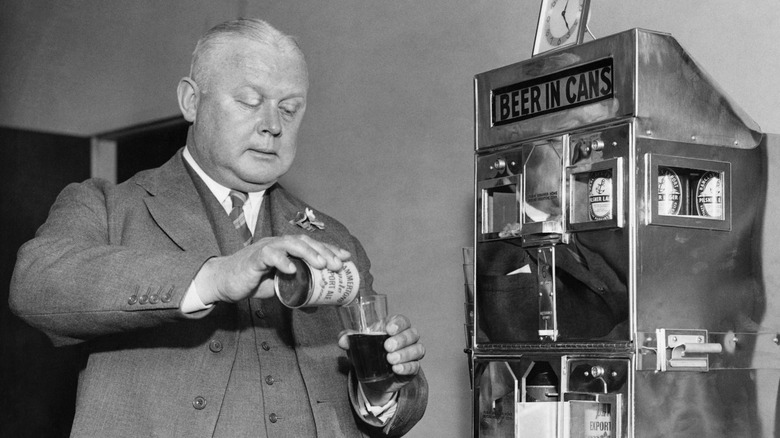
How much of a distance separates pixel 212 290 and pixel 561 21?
3.50 ft

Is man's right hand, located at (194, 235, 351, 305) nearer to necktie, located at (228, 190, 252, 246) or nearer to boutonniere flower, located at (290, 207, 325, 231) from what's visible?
necktie, located at (228, 190, 252, 246)

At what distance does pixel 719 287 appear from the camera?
208 cm

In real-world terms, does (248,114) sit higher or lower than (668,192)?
higher

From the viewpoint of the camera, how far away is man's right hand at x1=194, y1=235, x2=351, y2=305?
1843 millimetres

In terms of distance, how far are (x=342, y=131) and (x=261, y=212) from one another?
1.59 meters

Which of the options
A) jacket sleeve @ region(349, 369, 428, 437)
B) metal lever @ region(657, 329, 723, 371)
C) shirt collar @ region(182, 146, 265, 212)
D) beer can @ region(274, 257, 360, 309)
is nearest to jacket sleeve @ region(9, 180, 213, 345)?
beer can @ region(274, 257, 360, 309)

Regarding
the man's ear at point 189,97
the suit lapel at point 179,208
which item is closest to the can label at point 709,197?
the suit lapel at point 179,208

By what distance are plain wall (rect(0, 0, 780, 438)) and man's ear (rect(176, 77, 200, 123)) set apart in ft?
3.85

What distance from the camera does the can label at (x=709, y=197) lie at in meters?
2.08

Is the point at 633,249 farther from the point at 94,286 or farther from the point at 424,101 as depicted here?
the point at 424,101

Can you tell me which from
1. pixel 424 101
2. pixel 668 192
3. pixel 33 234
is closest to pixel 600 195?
pixel 668 192

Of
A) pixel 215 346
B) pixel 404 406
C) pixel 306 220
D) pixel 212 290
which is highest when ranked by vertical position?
pixel 306 220

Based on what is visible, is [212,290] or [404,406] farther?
[404,406]

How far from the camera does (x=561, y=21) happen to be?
2.39 m
